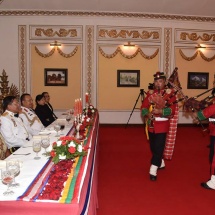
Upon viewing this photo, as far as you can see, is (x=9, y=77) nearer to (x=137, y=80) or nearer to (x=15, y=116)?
(x=137, y=80)

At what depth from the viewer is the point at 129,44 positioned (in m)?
10.1

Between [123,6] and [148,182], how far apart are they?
6887 mm

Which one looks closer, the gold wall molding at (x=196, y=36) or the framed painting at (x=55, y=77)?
the framed painting at (x=55, y=77)

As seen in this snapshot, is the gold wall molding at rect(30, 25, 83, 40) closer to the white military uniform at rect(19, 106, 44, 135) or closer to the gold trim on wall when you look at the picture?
the gold trim on wall

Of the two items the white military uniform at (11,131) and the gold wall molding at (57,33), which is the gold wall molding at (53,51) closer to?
the gold wall molding at (57,33)

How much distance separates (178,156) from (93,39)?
5.74m

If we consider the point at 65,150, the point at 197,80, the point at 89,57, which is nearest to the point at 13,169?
the point at 65,150

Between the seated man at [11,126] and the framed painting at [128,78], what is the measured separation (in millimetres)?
6650

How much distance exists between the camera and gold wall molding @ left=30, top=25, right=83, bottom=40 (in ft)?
32.7

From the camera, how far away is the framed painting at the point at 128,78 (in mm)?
10344

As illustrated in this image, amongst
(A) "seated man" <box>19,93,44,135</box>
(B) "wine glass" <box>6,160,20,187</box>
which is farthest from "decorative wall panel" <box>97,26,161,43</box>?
(B) "wine glass" <box>6,160,20,187</box>

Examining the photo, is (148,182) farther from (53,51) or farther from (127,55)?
(53,51)

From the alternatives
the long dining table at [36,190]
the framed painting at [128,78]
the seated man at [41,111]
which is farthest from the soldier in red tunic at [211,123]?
the framed painting at [128,78]

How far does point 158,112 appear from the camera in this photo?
14.0 feet
